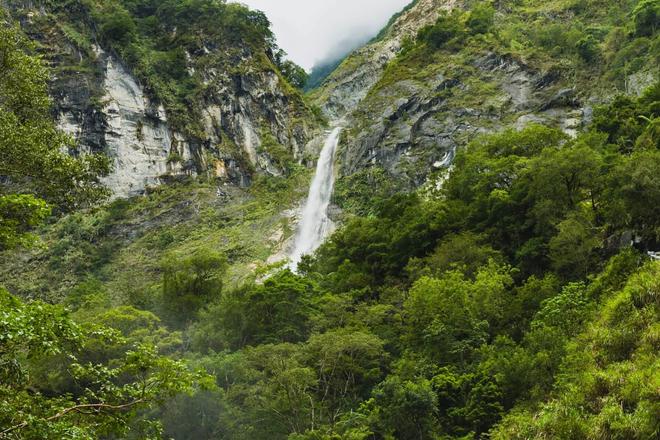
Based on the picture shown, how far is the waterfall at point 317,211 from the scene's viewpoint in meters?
46.0

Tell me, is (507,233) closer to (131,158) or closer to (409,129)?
(409,129)

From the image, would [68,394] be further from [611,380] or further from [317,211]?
[317,211]

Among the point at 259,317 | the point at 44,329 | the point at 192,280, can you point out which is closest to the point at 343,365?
the point at 259,317

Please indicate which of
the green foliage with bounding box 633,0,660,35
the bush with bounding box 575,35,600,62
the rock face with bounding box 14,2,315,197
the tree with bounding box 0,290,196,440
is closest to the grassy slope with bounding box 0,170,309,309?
the rock face with bounding box 14,2,315,197

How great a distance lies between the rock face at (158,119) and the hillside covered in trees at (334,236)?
24cm

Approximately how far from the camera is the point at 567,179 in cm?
2361

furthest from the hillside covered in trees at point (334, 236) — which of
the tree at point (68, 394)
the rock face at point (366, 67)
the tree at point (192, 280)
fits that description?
the rock face at point (366, 67)

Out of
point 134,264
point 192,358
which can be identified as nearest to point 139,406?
point 192,358

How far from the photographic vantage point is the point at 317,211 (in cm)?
4997

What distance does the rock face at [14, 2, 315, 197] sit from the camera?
5631 cm

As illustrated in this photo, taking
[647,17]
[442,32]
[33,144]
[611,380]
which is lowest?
[611,380]

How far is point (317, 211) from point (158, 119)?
826 inches

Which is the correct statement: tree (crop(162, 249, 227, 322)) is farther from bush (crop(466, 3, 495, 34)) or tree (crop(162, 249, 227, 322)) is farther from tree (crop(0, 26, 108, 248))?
bush (crop(466, 3, 495, 34))

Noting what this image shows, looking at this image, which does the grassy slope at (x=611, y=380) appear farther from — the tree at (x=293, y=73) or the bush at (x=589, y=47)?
the tree at (x=293, y=73)
